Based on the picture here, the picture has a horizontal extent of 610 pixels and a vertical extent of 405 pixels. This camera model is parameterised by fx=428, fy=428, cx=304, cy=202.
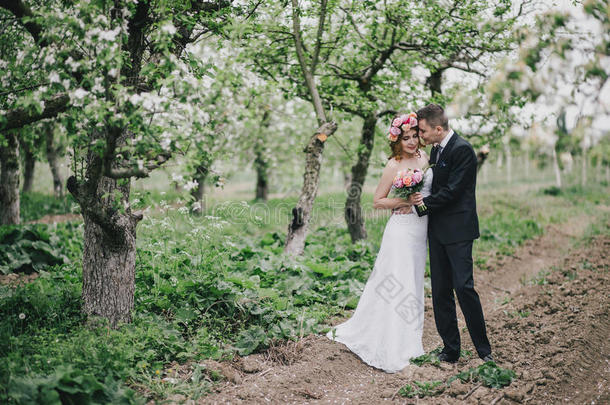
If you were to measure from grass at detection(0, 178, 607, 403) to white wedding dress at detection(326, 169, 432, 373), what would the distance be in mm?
739

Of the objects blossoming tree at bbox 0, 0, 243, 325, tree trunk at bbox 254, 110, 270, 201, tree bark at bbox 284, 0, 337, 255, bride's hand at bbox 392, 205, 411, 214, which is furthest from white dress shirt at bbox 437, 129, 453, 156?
tree trunk at bbox 254, 110, 270, 201

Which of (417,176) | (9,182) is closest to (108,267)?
(417,176)

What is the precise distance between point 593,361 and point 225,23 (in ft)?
18.1

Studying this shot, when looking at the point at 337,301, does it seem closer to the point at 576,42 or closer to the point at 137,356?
the point at 137,356

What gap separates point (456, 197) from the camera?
180 inches

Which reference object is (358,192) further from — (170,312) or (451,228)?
(170,312)

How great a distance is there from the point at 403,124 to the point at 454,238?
1463 millimetres

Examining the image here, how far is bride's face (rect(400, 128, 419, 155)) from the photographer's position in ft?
16.8

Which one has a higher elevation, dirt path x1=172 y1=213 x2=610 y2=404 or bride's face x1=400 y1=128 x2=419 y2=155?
bride's face x1=400 y1=128 x2=419 y2=155

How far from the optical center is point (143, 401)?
3545mm

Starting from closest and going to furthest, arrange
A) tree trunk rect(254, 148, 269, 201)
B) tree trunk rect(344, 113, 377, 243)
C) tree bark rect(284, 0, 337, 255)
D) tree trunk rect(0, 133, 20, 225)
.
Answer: tree bark rect(284, 0, 337, 255) < tree trunk rect(0, 133, 20, 225) < tree trunk rect(344, 113, 377, 243) < tree trunk rect(254, 148, 269, 201)

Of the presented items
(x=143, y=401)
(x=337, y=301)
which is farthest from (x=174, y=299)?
(x=337, y=301)

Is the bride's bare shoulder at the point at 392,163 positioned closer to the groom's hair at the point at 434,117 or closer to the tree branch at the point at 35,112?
the groom's hair at the point at 434,117

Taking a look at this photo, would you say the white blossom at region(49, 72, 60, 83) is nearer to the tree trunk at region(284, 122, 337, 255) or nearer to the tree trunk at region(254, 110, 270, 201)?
the tree trunk at region(284, 122, 337, 255)
